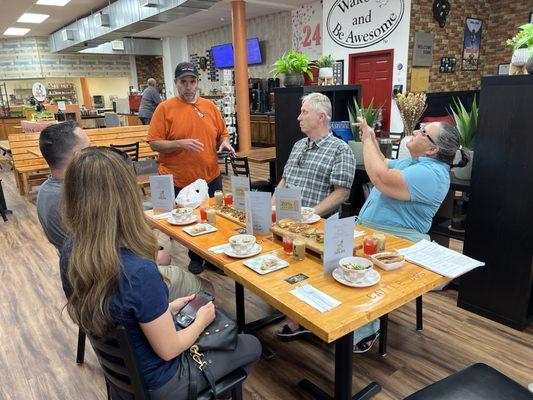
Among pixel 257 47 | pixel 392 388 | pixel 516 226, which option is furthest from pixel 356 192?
pixel 257 47

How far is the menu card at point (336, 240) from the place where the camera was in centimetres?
158

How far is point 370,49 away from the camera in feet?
25.3

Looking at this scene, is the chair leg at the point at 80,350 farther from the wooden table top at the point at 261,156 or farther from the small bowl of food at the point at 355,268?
the wooden table top at the point at 261,156

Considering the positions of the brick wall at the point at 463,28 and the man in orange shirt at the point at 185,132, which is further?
the brick wall at the point at 463,28

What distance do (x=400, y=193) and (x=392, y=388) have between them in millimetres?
1031

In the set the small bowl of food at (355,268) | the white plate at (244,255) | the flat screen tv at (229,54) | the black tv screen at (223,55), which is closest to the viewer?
the small bowl of food at (355,268)

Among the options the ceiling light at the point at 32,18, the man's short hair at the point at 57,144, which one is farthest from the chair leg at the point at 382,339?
the ceiling light at the point at 32,18

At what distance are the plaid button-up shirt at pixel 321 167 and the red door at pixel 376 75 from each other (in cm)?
516

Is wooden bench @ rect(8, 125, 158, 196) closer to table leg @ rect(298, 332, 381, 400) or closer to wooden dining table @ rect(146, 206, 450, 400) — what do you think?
wooden dining table @ rect(146, 206, 450, 400)

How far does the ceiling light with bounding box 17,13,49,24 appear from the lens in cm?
1000

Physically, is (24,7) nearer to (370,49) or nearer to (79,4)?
(79,4)

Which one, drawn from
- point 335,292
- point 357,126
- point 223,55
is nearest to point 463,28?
point 357,126

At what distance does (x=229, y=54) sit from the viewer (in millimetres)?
11516

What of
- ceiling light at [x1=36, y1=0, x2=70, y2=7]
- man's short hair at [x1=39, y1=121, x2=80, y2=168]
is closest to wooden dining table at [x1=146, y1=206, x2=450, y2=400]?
man's short hair at [x1=39, y1=121, x2=80, y2=168]
